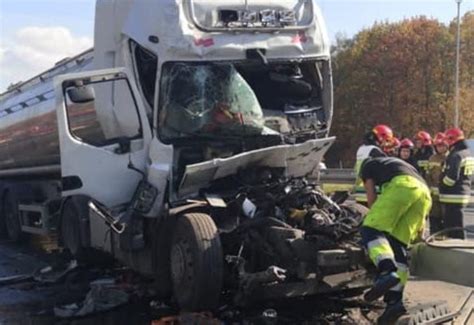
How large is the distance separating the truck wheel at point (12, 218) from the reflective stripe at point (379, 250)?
22.5 feet

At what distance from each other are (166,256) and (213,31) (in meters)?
2.12

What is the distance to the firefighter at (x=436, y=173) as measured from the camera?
9.41 meters

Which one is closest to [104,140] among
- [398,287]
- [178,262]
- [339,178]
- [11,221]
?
[178,262]

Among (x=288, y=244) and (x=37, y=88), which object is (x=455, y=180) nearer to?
(x=288, y=244)

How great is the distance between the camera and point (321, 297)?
6793mm

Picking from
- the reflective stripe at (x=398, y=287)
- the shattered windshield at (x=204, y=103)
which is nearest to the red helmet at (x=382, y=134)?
the shattered windshield at (x=204, y=103)

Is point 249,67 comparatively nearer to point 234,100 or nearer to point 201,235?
point 234,100

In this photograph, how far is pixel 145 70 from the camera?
23.4 ft

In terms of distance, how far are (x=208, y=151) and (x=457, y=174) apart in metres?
3.46

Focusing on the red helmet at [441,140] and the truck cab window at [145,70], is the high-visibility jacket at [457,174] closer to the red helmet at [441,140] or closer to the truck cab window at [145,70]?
the red helmet at [441,140]

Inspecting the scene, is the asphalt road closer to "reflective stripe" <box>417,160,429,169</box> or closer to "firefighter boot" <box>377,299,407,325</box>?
"reflective stripe" <box>417,160,429,169</box>

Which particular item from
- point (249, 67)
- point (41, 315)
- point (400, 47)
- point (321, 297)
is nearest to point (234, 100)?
point (249, 67)

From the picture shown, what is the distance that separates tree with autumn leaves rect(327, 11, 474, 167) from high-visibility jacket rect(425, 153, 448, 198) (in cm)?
3158

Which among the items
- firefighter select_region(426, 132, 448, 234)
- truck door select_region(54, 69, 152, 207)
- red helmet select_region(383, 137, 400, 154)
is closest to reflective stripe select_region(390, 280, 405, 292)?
red helmet select_region(383, 137, 400, 154)
